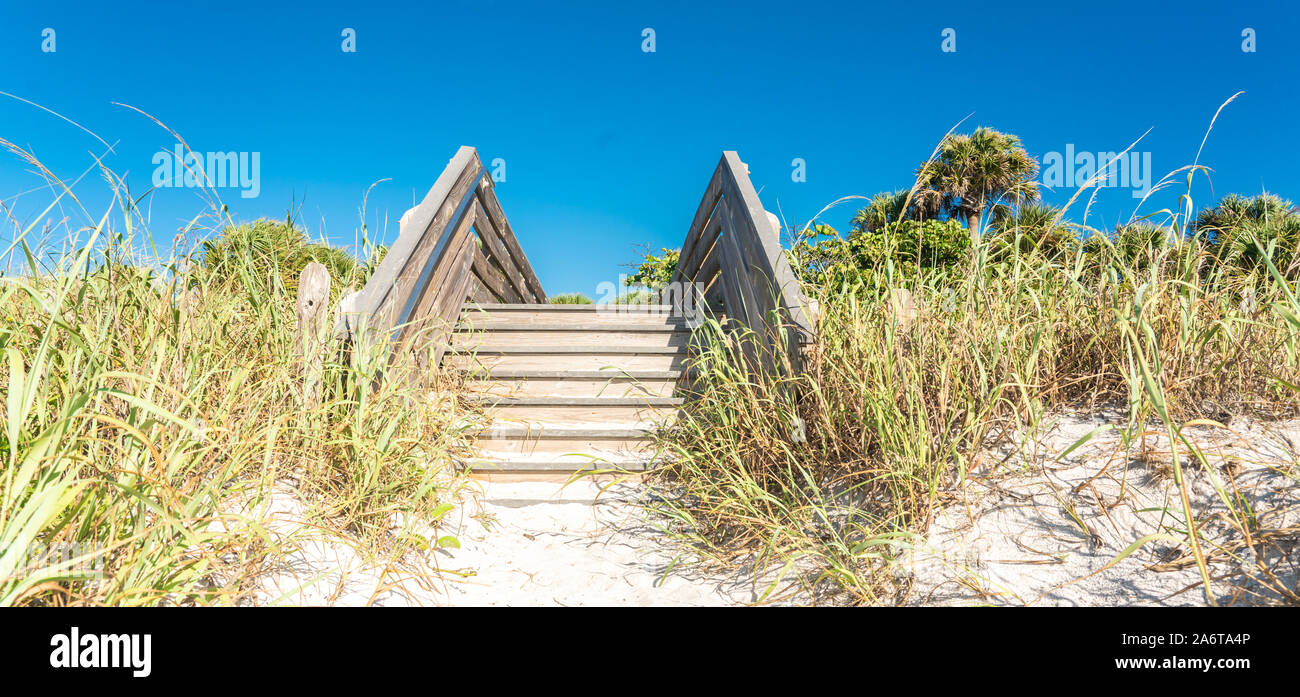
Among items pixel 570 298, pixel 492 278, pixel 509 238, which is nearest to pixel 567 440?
pixel 492 278

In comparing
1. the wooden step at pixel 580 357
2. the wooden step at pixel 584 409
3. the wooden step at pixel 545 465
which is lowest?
the wooden step at pixel 545 465

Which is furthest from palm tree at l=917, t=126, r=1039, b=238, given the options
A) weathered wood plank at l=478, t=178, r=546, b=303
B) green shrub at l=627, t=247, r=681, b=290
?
weathered wood plank at l=478, t=178, r=546, b=303

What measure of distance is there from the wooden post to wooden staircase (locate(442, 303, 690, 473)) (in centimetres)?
89

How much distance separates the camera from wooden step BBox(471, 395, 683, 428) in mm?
3547

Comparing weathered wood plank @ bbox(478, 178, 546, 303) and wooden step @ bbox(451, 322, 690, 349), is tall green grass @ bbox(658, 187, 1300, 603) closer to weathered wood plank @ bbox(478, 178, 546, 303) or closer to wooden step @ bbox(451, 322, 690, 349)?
wooden step @ bbox(451, 322, 690, 349)

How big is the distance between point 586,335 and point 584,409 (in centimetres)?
88

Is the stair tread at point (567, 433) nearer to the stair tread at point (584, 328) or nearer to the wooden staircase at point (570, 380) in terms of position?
the wooden staircase at point (570, 380)

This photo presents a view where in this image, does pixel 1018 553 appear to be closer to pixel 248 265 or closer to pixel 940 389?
pixel 940 389

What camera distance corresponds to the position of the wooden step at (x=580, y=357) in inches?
159

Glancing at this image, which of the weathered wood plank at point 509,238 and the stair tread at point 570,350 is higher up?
the weathered wood plank at point 509,238

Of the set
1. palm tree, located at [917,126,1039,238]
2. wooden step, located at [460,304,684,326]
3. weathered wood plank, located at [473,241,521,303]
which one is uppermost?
palm tree, located at [917,126,1039,238]

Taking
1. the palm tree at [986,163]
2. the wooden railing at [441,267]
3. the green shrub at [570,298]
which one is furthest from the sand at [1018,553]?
the palm tree at [986,163]

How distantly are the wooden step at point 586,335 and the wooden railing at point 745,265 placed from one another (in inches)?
16.2
